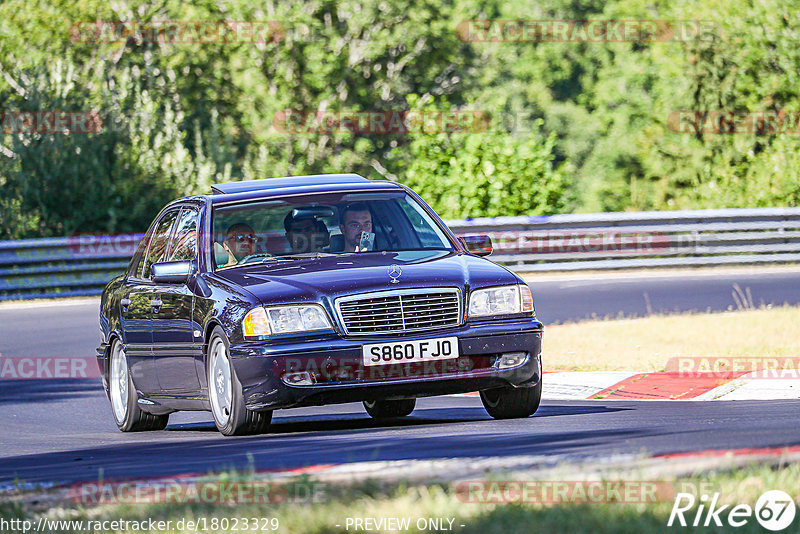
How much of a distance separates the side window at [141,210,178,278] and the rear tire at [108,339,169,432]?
64cm

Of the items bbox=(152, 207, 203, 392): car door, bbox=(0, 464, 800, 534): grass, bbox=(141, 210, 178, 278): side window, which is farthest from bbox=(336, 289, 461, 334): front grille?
bbox=(0, 464, 800, 534): grass

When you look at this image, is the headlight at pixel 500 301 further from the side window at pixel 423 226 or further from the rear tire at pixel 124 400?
the rear tire at pixel 124 400

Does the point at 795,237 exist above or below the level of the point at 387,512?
below

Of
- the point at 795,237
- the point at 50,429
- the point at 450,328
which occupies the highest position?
the point at 450,328

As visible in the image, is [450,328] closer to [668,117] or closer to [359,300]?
[359,300]

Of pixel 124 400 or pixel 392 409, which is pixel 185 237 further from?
pixel 392 409

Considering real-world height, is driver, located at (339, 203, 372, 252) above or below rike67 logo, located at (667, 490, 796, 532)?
above

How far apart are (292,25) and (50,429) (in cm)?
3077

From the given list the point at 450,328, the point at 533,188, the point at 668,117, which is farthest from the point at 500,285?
the point at 668,117

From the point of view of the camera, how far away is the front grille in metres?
8.54

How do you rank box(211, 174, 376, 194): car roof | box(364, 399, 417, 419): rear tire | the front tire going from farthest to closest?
1. box(364, 399, 417, 419): rear tire
2. box(211, 174, 376, 194): car roof
3. the front tire

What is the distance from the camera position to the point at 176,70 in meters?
41.2

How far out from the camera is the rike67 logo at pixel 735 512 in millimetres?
4785

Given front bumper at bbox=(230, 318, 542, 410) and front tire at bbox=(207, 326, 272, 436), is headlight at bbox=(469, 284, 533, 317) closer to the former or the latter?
front bumper at bbox=(230, 318, 542, 410)
